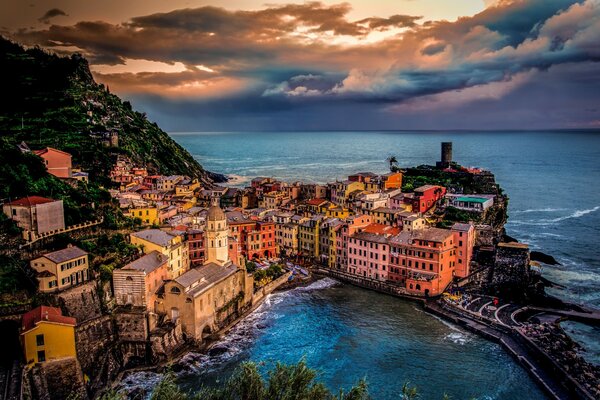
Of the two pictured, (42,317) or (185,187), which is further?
(185,187)

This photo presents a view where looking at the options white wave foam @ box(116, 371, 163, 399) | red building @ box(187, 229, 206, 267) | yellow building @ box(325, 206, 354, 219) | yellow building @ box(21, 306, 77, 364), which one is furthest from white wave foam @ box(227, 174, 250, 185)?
yellow building @ box(21, 306, 77, 364)

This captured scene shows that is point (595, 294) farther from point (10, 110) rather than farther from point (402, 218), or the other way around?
point (10, 110)

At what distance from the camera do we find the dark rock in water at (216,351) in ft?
138

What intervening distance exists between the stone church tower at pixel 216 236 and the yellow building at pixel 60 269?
13016 mm

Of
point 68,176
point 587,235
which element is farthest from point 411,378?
point 587,235

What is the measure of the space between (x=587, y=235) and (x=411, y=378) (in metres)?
59.6

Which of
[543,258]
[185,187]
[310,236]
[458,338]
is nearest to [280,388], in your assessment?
[458,338]

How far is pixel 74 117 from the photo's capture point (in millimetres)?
98625

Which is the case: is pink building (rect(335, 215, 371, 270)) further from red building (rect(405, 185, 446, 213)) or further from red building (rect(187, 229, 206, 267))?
red building (rect(187, 229, 206, 267))

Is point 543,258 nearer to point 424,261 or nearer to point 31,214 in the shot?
point 424,261

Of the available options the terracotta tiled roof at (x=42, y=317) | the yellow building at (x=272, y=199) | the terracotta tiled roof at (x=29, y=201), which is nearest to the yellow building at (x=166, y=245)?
the terracotta tiled roof at (x=29, y=201)

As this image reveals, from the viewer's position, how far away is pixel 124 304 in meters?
42.8

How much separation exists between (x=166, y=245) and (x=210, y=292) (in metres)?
6.71

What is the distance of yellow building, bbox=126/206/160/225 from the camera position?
199ft
